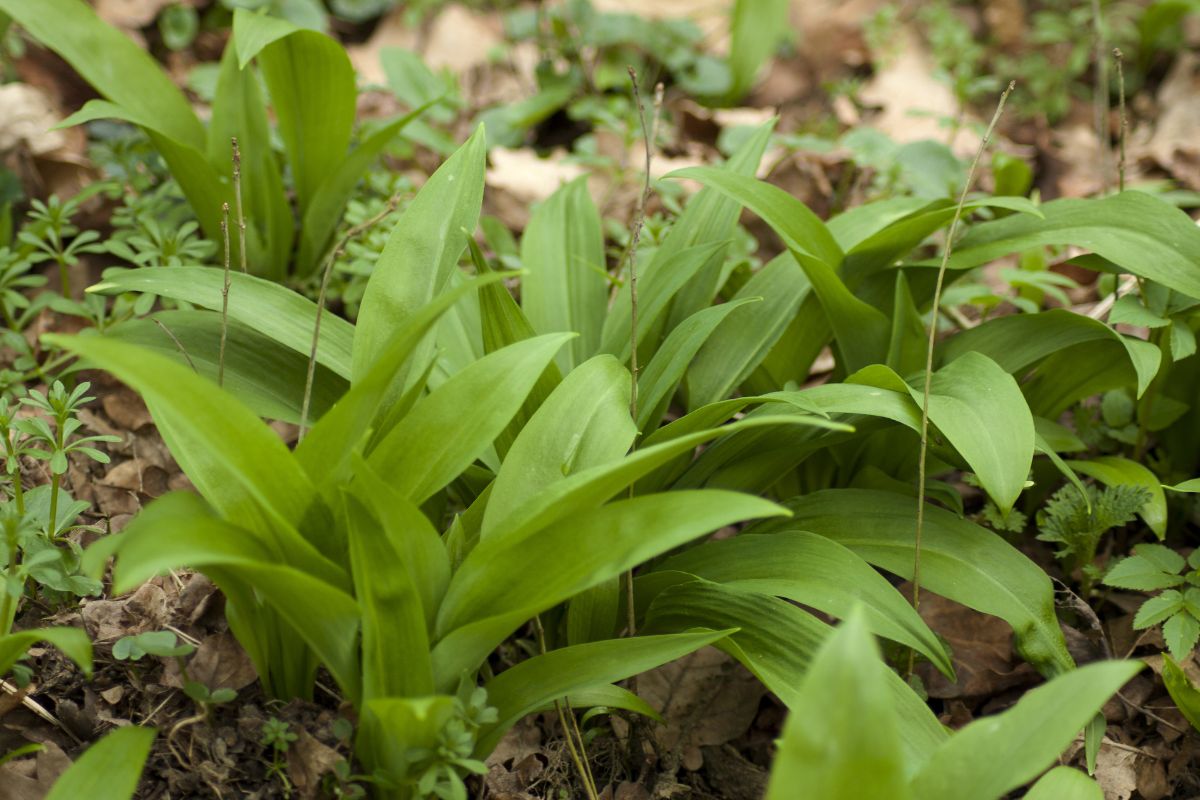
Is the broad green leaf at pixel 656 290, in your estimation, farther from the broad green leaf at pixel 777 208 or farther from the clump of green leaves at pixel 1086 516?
the clump of green leaves at pixel 1086 516

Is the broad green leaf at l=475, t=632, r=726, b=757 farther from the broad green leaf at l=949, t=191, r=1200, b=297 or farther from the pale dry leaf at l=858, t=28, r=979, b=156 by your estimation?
the pale dry leaf at l=858, t=28, r=979, b=156

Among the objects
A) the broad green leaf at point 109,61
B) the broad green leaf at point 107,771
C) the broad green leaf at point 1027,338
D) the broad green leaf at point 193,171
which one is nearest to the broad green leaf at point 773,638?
the broad green leaf at point 1027,338

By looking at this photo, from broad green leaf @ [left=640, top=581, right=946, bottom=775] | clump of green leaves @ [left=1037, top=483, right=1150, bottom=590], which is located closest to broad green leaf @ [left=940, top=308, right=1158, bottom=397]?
clump of green leaves @ [left=1037, top=483, right=1150, bottom=590]

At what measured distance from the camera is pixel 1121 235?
1.77 meters

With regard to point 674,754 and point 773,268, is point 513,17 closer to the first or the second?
point 773,268

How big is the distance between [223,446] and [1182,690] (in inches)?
59.9

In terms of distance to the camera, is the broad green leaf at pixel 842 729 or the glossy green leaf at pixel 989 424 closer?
the broad green leaf at pixel 842 729

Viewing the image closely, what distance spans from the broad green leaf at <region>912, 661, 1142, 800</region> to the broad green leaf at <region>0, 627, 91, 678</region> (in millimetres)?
1018

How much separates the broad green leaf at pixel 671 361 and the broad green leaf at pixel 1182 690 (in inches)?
35.5

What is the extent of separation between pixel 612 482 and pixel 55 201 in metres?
1.47

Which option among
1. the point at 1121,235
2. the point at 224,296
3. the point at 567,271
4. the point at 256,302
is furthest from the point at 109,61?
the point at 1121,235

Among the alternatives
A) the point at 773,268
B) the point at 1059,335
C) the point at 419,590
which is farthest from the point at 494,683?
the point at 1059,335

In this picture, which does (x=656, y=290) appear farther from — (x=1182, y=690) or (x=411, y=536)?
(x=1182, y=690)

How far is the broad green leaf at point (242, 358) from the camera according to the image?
168 centimetres
